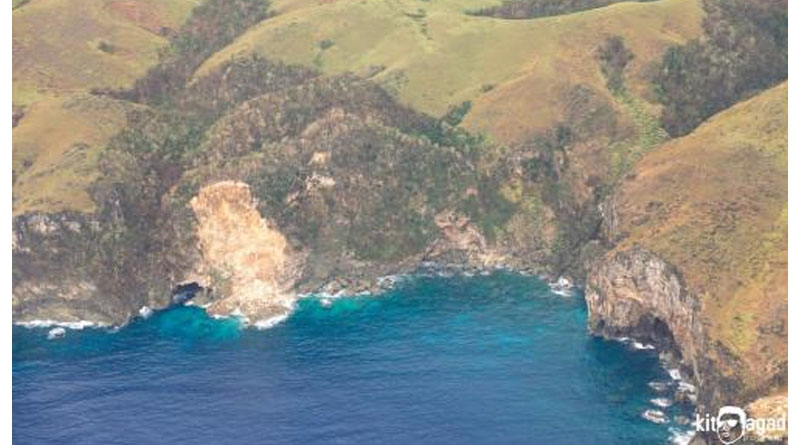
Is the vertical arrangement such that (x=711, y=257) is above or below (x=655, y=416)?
above

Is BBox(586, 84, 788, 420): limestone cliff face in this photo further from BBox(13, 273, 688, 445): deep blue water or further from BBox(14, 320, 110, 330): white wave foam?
BBox(14, 320, 110, 330): white wave foam

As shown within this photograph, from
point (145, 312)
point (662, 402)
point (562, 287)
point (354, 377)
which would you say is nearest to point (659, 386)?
point (662, 402)

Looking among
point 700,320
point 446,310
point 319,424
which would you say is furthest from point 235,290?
point 700,320

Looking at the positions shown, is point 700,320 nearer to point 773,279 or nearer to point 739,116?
point 773,279

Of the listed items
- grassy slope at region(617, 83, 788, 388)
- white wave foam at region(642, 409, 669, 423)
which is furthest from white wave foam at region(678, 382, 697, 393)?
grassy slope at region(617, 83, 788, 388)

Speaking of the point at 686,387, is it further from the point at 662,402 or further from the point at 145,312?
the point at 145,312

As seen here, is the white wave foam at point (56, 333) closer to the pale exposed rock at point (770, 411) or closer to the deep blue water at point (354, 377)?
the deep blue water at point (354, 377)
